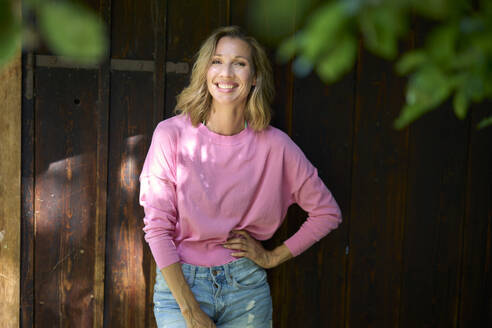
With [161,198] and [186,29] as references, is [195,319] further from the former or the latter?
[186,29]

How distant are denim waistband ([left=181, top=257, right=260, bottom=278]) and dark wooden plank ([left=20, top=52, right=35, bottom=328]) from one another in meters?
0.79

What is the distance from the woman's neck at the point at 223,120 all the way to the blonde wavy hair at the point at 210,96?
27mm

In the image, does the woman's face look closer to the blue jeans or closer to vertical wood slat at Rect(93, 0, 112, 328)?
vertical wood slat at Rect(93, 0, 112, 328)

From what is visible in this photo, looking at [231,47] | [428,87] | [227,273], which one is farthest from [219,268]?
[428,87]

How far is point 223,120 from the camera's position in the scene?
232cm

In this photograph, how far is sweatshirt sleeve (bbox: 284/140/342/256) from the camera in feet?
7.84

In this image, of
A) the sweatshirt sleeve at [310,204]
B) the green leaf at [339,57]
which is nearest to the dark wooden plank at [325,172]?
the sweatshirt sleeve at [310,204]

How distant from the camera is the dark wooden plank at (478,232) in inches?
109

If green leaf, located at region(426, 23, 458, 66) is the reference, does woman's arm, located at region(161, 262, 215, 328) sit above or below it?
below

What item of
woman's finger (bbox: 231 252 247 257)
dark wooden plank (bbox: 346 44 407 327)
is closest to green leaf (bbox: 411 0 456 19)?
woman's finger (bbox: 231 252 247 257)

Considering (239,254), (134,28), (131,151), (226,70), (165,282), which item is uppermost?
(134,28)

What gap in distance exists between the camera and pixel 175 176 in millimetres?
2230

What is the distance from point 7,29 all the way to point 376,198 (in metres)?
2.35

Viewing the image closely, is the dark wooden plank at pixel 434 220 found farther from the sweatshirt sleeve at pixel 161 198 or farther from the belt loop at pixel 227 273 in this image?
the sweatshirt sleeve at pixel 161 198
